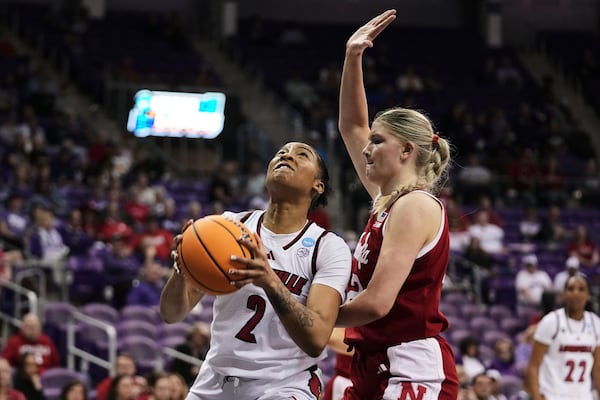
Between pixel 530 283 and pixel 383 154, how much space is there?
9946 mm

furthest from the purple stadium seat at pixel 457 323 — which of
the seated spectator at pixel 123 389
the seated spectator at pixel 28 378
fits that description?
the seated spectator at pixel 28 378

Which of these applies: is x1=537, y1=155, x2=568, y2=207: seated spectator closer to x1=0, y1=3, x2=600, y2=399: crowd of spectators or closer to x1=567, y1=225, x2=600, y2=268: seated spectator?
x1=0, y1=3, x2=600, y2=399: crowd of spectators

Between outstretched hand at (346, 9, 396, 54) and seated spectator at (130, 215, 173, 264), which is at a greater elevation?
outstretched hand at (346, 9, 396, 54)

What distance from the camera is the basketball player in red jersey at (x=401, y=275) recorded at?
3.79m

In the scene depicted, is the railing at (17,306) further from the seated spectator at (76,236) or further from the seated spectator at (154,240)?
the seated spectator at (154,240)

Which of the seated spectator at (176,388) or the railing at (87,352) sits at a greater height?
the seated spectator at (176,388)

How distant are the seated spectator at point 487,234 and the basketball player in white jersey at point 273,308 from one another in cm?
1070

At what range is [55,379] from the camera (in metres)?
8.95

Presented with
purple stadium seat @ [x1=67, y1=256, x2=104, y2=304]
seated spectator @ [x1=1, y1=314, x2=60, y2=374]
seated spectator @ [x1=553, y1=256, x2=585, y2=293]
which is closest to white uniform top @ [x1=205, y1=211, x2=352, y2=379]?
seated spectator @ [x1=1, y1=314, x2=60, y2=374]

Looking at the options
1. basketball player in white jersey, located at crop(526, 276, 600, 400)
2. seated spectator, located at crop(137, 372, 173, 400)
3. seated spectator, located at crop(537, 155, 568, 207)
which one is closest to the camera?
basketball player in white jersey, located at crop(526, 276, 600, 400)

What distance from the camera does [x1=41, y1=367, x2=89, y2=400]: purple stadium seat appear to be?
884 cm

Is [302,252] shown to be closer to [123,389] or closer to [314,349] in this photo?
[314,349]

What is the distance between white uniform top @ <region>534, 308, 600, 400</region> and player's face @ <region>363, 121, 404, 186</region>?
9.98 ft

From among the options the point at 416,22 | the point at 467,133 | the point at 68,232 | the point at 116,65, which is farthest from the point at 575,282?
the point at 416,22
